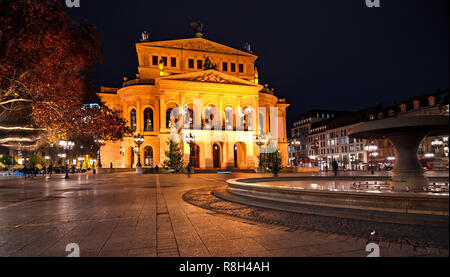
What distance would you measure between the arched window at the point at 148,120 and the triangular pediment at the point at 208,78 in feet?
30.6

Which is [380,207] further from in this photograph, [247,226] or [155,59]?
[155,59]

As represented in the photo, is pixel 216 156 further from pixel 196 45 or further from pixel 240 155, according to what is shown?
pixel 196 45

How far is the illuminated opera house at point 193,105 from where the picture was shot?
46438 millimetres

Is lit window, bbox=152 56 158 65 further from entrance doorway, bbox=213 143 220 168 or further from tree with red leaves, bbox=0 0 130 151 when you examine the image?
tree with red leaves, bbox=0 0 130 151

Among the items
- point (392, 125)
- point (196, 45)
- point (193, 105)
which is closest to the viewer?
point (392, 125)

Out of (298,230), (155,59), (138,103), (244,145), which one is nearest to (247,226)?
(298,230)

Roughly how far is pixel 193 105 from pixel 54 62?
135 ft

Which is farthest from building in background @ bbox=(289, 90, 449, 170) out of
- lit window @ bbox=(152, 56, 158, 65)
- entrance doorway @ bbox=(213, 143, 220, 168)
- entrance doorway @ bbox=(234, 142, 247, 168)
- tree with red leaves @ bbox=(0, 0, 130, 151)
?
tree with red leaves @ bbox=(0, 0, 130, 151)

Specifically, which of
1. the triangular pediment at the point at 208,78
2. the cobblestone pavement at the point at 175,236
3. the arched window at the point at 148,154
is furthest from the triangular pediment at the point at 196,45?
the cobblestone pavement at the point at 175,236

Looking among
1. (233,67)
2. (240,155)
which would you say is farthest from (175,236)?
(233,67)

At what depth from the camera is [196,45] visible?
183 ft

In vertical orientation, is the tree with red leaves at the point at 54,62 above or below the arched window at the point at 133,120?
below

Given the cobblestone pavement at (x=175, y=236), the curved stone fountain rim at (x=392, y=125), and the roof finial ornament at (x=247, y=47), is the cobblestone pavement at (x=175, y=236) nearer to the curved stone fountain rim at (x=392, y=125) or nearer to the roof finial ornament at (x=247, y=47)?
the curved stone fountain rim at (x=392, y=125)

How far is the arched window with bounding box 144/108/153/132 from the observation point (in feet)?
170
